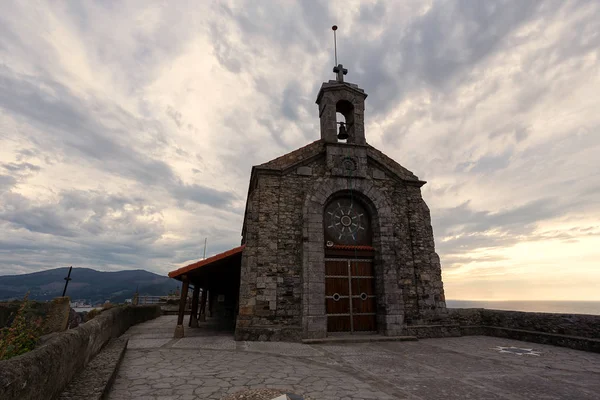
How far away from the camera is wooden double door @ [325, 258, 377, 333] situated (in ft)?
34.7

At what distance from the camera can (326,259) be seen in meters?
10.9

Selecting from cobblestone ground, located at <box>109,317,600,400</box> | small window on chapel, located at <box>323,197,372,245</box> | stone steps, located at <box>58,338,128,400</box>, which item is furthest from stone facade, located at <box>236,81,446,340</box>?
stone steps, located at <box>58,338,128,400</box>

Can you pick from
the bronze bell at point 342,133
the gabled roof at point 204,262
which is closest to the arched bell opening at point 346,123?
the bronze bell at point 342,133

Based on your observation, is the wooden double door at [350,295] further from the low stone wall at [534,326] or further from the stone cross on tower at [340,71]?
the stone cross on tower at [340,71]

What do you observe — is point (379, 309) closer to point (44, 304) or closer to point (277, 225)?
point (277, 225)

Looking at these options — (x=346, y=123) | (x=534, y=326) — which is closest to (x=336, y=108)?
(x=346, y=123)

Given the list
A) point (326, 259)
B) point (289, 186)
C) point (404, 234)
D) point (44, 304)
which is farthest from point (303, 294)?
point (44, 304)

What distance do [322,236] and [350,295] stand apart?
2315 millimetres

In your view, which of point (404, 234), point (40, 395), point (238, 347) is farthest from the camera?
point (404, 234)

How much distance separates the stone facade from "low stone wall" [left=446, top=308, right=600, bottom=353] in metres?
1.39

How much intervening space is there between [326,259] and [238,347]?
4166mm

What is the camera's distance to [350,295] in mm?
10852

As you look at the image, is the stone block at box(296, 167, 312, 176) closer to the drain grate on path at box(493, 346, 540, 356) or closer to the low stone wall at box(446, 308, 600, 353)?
the low stone wall at box(446, 308, 600, 353)

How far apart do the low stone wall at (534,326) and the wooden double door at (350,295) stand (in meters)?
2.96
